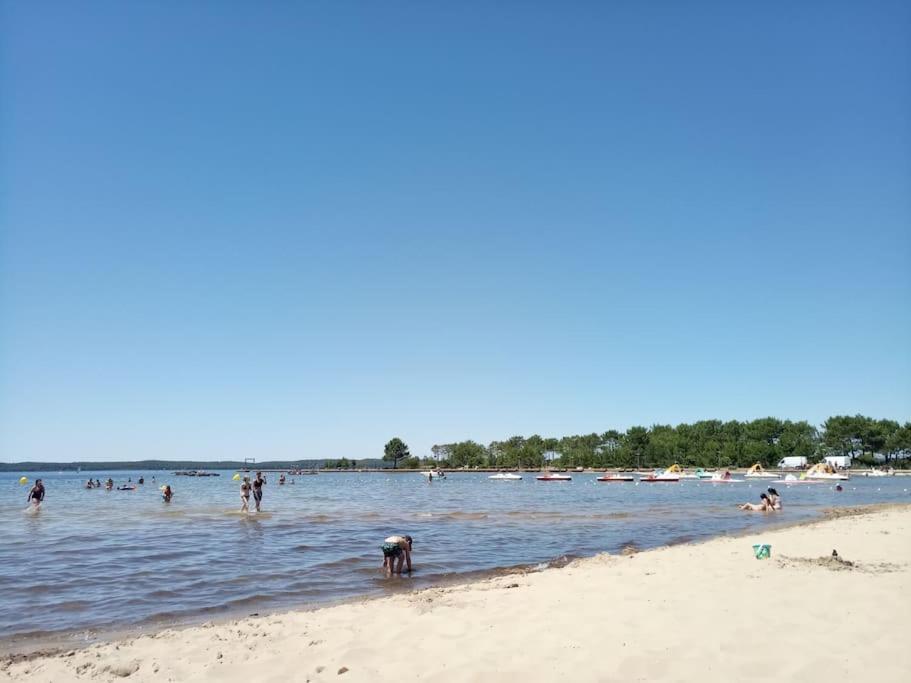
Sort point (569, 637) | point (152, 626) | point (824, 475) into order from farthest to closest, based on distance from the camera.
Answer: point (824, 475) → point (152, 626) → point (569, 637)

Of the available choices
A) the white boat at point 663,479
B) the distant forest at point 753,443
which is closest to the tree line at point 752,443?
the distant forest at point 753,443

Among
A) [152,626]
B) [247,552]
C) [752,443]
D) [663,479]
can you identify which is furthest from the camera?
[752,443]

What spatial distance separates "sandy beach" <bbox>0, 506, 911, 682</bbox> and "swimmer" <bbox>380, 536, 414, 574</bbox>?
3210 mm

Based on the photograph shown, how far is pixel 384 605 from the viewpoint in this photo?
11.9m

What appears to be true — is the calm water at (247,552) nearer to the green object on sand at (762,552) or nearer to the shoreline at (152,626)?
the shoreline at (152,626)

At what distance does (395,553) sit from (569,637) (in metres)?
8.86

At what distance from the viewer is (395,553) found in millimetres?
16625

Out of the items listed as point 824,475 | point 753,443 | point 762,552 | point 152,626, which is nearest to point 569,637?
point 152,626

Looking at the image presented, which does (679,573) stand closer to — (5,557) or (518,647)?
(518,647)

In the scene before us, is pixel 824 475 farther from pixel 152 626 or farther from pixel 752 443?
pixel 152 626

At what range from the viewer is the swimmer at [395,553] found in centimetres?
1653

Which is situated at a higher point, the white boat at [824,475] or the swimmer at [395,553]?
the swimmer at [395,553]

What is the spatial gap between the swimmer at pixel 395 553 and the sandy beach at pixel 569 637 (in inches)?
126

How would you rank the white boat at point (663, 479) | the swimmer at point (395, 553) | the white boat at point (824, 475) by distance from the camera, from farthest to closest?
the white boat at point (663, 479)
the white boat at point (824, 475)
the swimmer at point (395, 553)
